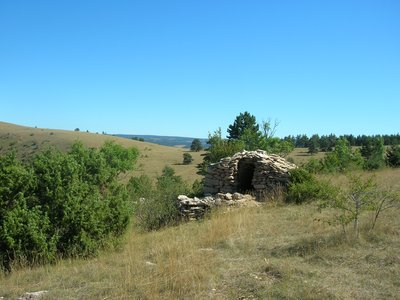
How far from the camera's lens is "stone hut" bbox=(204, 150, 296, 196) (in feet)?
50.2

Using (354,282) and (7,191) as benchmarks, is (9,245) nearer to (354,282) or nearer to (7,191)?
(7,191)

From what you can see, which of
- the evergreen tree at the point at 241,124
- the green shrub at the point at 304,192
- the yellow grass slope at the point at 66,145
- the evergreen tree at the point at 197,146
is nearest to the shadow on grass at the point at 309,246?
the green shrub at the point at 304,192

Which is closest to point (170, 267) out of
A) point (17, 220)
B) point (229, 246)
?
point (229, 246)

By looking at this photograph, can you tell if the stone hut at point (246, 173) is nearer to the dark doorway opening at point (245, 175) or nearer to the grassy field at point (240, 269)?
the dark doorway opening at point (245, 175)

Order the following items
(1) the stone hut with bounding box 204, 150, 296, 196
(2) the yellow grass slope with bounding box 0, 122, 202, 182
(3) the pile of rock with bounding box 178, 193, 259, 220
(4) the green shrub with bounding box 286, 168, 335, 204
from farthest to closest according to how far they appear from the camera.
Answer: (2) the yellow grass slope with bounding box 0, 122, 202, 182
(1) the stone hut with bounding box 204, 150, 296, 196
(4) the green shrub with bounding box 286, 168, 335, 204
(3) the pile of rock with bounding box 178, 193, 259, 220

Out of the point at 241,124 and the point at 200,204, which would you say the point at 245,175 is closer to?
the point at 200,204

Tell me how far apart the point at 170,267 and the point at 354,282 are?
271 cm

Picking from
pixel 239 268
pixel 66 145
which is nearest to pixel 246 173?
pixel 239 268

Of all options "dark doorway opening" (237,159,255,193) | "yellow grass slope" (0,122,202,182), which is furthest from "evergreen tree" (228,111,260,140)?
"yellow grass slope" (0,122,202,182)

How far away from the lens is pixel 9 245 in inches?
289

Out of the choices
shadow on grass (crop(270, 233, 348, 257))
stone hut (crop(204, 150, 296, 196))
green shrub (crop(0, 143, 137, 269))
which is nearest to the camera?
shadow on grass (crop(270, 233, 348, 257))

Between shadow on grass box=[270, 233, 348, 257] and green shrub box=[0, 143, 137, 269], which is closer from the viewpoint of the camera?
shadow on grass box=[270, 233, 348, 257]

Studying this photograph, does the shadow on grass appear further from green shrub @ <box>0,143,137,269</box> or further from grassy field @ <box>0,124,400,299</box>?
green shrub @ <box>0,143,137,269</box>

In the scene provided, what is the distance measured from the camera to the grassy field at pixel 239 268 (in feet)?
17.9
